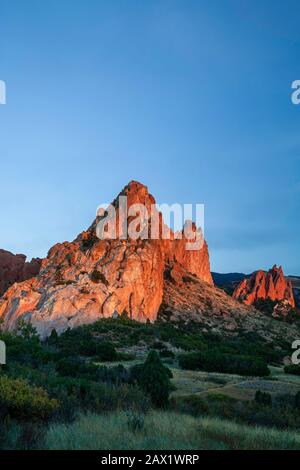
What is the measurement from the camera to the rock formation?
59.1 meters

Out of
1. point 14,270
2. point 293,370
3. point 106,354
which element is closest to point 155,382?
point 106,354

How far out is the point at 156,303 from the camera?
7225 cm

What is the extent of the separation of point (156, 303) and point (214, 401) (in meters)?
55.6

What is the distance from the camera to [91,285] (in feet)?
207

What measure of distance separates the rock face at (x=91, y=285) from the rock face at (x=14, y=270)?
651 inches

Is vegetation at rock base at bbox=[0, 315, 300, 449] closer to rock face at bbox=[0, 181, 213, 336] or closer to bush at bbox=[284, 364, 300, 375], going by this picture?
bush at bbox=[284, 364, 300, 375]

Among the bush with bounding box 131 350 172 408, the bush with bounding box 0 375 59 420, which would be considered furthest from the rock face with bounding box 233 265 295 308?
the bush with bounding box 0 375 59 420

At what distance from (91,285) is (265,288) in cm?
8841

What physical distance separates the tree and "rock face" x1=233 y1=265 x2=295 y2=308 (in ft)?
396

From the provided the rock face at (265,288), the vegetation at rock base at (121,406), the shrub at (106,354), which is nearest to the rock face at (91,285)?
the shrub at (106,354)

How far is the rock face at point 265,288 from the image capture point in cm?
13550

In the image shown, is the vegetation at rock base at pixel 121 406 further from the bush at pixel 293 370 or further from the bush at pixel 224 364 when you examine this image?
the bush at pixel 293 370
